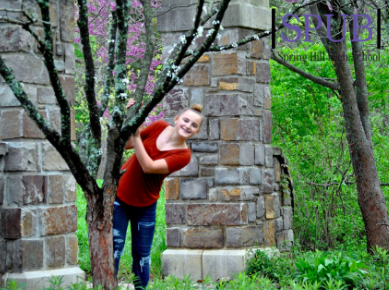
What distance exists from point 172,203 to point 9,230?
1.66 metres

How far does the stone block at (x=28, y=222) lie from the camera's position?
15.2 ft

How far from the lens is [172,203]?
19.0 feet

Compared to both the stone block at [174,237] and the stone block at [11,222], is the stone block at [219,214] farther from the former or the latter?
the stone block at [11,222]

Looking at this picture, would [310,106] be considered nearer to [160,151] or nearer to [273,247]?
[273,247]

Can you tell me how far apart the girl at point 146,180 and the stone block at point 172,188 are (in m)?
1.52

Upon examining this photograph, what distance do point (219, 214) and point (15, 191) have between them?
193 centimetres

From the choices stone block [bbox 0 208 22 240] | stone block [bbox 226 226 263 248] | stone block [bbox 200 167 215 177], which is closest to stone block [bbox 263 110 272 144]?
stone block [bbox 200 167 215 177]

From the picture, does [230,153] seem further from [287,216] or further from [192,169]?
[287,216]

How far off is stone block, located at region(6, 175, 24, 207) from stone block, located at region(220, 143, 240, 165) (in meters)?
1.90

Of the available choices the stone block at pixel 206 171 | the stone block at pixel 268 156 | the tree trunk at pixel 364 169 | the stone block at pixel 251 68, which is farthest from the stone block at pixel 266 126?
the tree trunk at pixel 364 169

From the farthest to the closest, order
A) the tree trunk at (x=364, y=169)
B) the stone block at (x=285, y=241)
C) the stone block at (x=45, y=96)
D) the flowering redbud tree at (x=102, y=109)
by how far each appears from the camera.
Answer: the tree trunk at (x=364, y=169)
the stone block at (x=285, y=241)
the stone block at (x=45, y=96)
the flowering redbud tree at (x=102, y=109)

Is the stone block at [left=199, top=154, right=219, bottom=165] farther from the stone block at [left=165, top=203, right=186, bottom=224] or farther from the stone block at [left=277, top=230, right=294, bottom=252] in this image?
the stone block at [left=277, top=230, right=294, bottom=252]

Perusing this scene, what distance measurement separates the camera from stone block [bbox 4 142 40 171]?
464cm

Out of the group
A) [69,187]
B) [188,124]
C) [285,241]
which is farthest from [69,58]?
[285,241]
